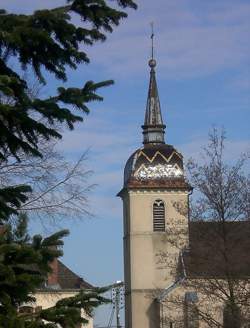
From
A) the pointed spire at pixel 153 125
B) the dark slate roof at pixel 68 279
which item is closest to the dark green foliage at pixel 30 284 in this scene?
the dark slate roof at pixel 68 279

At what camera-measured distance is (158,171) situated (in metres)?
58.8

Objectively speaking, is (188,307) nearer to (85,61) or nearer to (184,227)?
(184,227)

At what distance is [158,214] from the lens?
58.8m

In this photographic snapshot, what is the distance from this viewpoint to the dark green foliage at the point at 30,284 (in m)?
6.64

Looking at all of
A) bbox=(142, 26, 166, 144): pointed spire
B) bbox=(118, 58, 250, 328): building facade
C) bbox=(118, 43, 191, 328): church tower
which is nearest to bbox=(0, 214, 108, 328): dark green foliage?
bbox=(118, 58, 250, 328): building facade

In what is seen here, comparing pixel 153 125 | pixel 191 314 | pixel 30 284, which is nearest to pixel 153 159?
pixel 153 125

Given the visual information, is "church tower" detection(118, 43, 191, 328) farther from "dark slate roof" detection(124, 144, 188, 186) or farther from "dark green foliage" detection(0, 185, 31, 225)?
"dark green foliage" detection(0, 185, 31, 225)

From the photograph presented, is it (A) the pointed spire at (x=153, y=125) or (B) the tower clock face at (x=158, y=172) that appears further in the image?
(A) the pointed spire at (x=153, y=125)

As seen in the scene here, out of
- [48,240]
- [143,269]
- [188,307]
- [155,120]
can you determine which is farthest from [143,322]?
[48,240]

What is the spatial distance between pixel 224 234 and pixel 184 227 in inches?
122

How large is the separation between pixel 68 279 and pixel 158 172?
1481cm

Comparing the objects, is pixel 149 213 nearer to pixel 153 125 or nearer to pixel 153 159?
pixel 153 159

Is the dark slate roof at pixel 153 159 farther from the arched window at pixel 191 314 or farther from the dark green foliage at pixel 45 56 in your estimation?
the dark green foliage at pixel 45 56

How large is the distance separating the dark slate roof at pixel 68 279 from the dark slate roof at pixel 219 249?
20.2m
